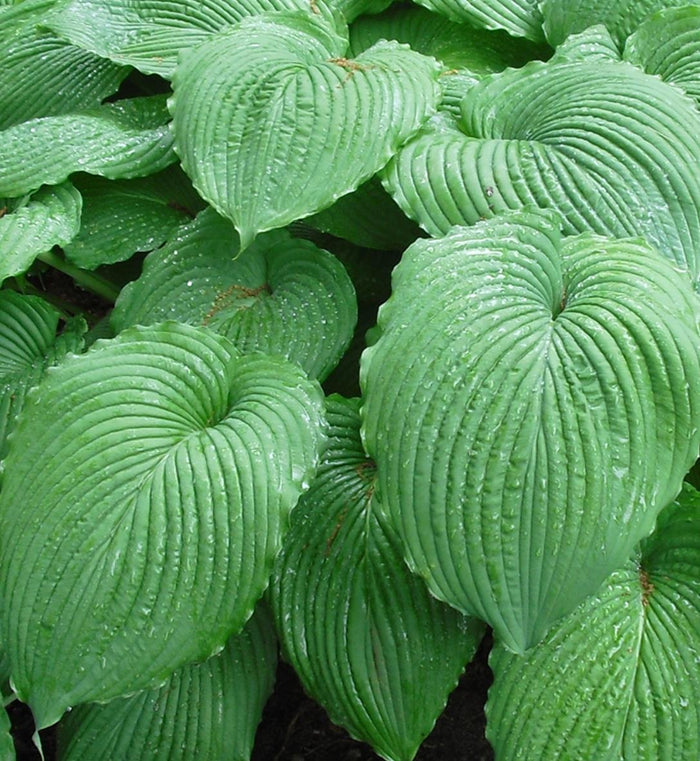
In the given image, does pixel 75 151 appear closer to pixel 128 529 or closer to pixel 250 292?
pixel 250 292

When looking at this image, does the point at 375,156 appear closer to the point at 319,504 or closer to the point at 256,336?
the point at 256,336

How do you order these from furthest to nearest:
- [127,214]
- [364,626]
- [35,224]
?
[127,214] → [35,224] → [364,626]

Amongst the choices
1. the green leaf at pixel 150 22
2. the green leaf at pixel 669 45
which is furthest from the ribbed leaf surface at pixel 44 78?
the green leaf at pixel 669 45

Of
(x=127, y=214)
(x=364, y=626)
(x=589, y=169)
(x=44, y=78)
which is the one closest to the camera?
(x=364, y=626)

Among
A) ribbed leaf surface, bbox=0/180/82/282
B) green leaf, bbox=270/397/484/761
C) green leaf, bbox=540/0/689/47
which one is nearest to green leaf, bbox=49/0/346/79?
ribbed leaf surface, bbox=0/180/82/282

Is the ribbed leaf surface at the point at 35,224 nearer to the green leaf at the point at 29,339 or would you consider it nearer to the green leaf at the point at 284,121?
the green leaf at the point at 29,339

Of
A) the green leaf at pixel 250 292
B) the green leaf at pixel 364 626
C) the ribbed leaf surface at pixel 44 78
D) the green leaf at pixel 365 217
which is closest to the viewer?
the green leaf at pixel 364 626

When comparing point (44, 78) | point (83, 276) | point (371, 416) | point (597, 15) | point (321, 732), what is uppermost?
point (597, 15)

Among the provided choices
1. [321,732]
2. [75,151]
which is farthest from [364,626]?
[75,151]
